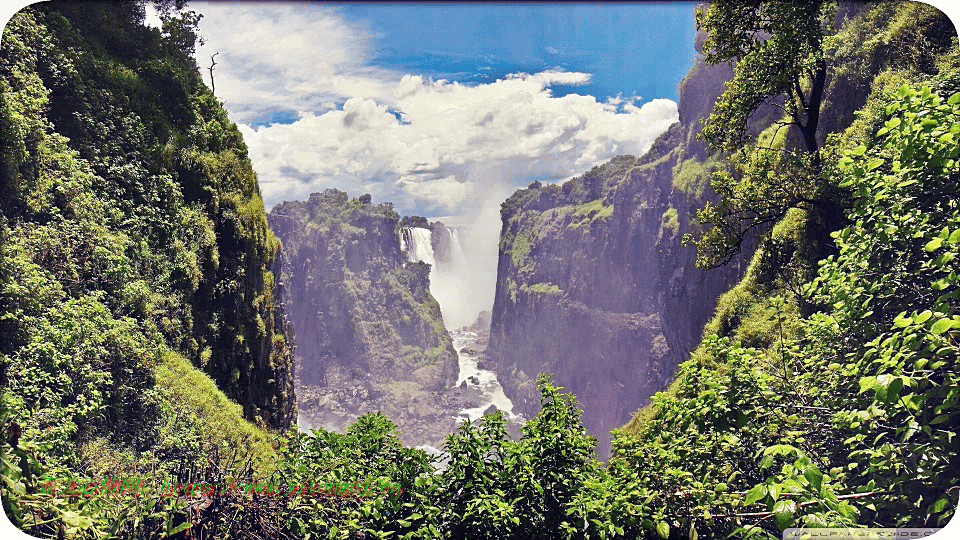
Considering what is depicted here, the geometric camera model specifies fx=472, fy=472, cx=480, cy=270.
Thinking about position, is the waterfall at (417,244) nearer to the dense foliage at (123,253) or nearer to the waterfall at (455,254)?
the waterfall at (455,254)

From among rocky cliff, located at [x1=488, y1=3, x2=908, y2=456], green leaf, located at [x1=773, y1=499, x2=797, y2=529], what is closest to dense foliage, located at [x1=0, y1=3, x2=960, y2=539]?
green leaf, located at [x1=773, y1=499, x2=797, y2=529]

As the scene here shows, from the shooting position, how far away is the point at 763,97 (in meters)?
10.7

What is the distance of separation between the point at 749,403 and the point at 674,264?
75474 millimetres

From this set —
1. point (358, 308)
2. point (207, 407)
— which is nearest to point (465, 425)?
point (207, 407)

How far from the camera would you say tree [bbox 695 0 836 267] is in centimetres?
940

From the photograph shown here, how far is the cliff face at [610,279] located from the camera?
74375mm

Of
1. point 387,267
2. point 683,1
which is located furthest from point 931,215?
point 387,267

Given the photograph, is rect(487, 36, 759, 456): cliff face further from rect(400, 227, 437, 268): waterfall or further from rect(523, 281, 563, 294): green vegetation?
rect(400, 227, 437, 268): waterfall

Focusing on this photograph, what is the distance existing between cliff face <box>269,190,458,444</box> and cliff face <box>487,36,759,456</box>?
26190 mm

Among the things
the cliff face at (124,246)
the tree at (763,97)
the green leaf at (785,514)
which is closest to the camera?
the green leaf at (785,514)

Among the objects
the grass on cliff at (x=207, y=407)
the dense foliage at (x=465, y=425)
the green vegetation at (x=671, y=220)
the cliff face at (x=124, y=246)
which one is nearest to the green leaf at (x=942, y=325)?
the dense foliage at (x=465, y=425)

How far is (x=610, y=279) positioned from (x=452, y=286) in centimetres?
7617

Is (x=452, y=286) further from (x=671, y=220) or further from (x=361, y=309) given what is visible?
(x=671, y=220)

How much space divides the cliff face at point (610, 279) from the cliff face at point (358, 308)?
85.9 ft
